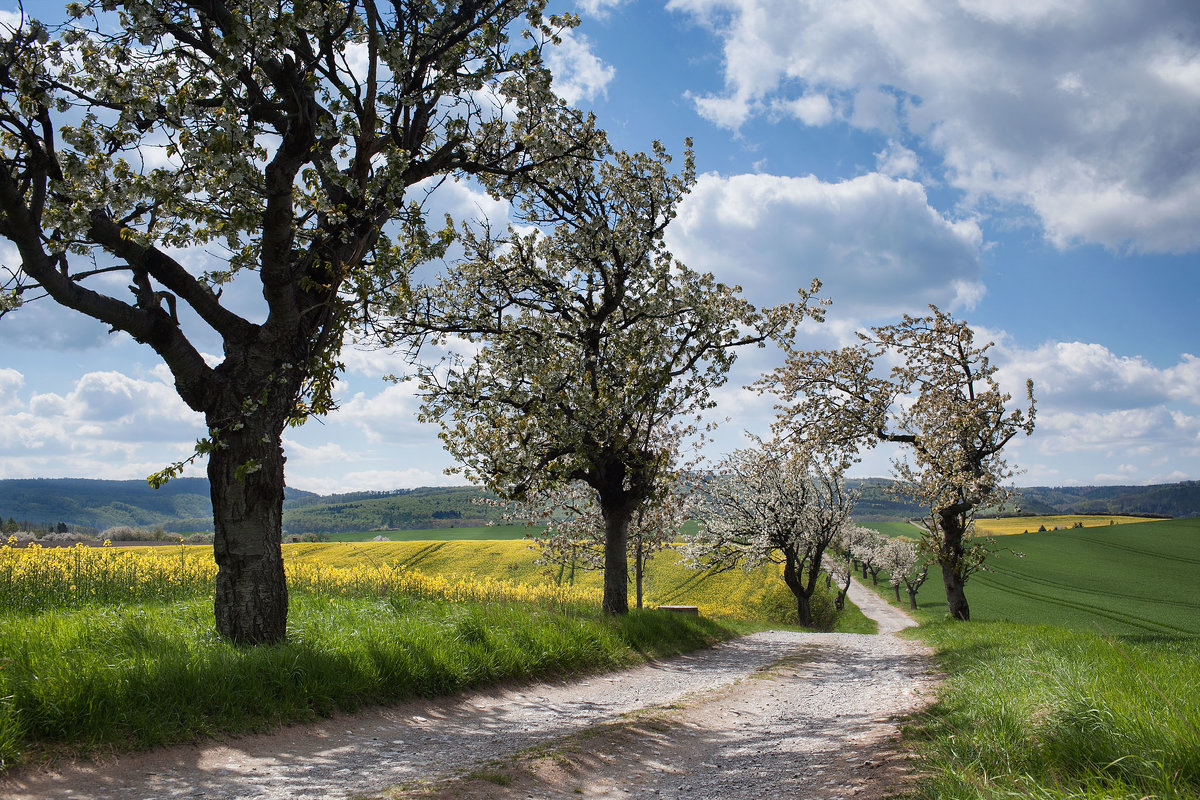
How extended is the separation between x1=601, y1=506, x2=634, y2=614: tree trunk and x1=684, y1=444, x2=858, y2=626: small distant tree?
697 inches

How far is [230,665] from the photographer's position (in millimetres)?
6926

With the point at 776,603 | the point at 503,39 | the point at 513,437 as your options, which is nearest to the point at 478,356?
the point at 513,437

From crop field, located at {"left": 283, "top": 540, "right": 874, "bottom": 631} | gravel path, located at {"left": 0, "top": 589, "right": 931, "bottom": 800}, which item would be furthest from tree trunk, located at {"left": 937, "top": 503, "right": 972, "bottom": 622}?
gravel path, located at {"left": 0, "top": 589, "right": 931, "bottom": 800}

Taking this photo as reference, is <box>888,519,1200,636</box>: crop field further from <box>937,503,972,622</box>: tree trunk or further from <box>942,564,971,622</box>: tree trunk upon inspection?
<box>937,503,972,622</box>: tree trunk

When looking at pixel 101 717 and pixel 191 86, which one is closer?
pixel 101 717

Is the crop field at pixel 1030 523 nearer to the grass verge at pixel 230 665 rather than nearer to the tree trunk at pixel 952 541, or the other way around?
the tree trunk at pixel 952 541

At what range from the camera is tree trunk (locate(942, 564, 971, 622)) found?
24.3 metres

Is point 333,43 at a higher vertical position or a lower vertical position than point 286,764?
higher

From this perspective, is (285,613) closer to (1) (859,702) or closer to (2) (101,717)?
(2) (101,717)

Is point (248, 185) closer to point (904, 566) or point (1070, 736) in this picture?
point (1070, 736)

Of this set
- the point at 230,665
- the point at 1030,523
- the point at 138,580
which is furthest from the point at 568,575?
the point at 1030,523

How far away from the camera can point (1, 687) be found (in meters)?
5.43

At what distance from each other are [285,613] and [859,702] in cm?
827

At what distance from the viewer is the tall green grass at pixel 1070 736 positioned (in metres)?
3.50
